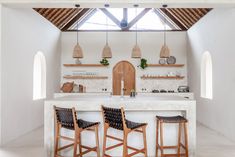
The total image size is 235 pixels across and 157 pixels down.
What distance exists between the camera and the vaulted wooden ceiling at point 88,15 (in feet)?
24.2

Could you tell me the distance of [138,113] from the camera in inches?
158

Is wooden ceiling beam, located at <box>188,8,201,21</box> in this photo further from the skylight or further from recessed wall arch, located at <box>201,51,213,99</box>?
the skylight

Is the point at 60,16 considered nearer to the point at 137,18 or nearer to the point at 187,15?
the point at 137,18

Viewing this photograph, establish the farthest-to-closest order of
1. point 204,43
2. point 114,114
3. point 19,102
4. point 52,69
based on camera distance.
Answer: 1. point 52,69
2. point 204,43
3. point 19,102
4. point 114,114

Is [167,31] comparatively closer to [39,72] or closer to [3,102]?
[39,72]

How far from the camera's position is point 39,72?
23.5 feet

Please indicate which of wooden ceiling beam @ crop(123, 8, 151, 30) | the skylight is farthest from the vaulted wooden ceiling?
wooden ceiling beam @ crop(123, 8, 151, 30)

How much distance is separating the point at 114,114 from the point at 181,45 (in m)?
6.48

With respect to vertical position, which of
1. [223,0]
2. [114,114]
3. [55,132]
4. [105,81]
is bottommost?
[55,132]

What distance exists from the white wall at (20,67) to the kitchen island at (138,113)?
4.90 feet

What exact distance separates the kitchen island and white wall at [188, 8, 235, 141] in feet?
6.49

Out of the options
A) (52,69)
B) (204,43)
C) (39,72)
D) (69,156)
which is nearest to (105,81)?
(52,69)

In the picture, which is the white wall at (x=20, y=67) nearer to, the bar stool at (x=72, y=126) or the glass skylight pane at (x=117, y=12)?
the bar stool at (x=72, y=126)

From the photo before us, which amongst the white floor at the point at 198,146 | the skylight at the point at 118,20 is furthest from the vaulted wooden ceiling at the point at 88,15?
the white floor at the point at 198,146
